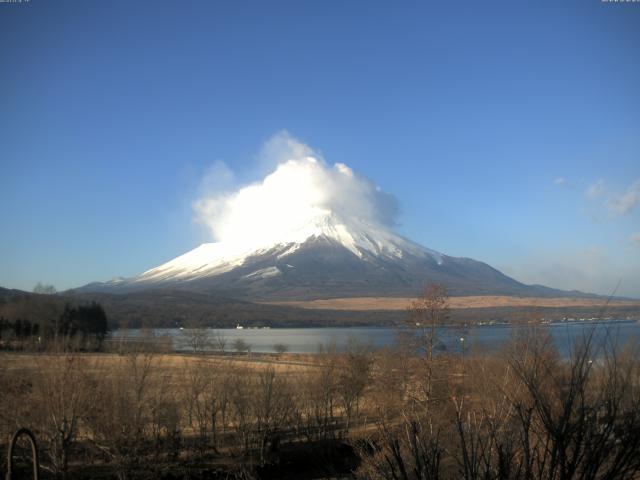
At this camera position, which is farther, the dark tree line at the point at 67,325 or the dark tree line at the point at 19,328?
the dark tree line at the point at 19,328

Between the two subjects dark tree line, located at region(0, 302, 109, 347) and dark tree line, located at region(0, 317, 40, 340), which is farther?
dark tree line, located at region(0, 317, 40, 340)

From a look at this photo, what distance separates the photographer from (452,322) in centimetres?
2684

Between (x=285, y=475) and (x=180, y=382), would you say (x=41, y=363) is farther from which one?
(x=285, y=475)

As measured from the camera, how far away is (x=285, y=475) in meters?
24.6

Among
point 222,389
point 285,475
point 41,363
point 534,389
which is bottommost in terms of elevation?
point 285,475

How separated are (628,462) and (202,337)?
2880 inches

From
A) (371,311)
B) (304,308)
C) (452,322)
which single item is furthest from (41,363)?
(304,308)

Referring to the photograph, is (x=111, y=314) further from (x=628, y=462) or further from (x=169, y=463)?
(x=628, y=462)

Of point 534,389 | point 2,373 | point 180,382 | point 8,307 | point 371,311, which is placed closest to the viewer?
point 534,389

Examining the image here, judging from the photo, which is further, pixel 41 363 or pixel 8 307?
pixel 8 307

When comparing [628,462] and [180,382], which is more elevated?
[628,462]

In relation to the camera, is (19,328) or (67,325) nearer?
(19,328)

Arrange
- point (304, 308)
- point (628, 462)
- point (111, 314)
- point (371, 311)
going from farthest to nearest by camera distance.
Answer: point (304, 308) → point (371, 311) → point (111, 314) → point (628, 462)

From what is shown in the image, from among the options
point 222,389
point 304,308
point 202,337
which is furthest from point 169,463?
point 304,308
